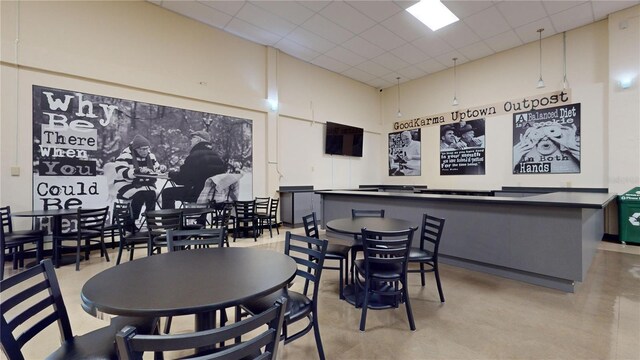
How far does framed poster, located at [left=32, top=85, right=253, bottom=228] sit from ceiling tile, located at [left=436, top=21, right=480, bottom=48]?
4.85 m

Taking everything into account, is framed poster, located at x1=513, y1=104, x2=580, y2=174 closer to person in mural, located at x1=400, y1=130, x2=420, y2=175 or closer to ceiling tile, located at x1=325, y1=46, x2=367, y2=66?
person in mural, located at x1=400, y1=130, x2=420, y2=175

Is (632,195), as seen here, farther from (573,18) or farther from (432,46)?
(432,46)

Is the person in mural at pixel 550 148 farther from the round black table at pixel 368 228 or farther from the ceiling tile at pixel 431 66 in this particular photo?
the round black table at pixel 368 228

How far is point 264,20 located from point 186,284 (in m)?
5.73

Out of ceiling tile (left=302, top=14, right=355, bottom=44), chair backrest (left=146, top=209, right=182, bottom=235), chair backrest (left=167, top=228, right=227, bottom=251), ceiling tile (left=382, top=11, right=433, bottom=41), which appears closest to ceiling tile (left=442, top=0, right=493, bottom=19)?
ceiling tile (left=382, top=11, right=433, bottom=41)

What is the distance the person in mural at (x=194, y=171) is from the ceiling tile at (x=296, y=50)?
281 cm

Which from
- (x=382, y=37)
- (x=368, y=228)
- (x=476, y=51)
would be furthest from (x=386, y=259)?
(x=476, y=51)

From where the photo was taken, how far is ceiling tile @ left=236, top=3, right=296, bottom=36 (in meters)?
5.37

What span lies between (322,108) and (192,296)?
24.6 ft

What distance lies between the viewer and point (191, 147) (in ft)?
19.4

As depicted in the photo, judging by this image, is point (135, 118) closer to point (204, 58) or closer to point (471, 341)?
point (204, 58)

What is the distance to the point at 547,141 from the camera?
630 cm

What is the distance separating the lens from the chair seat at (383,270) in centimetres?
245

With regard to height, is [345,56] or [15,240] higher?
[345,56]
